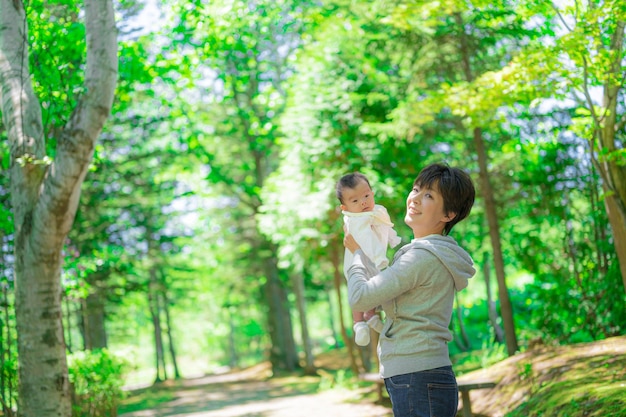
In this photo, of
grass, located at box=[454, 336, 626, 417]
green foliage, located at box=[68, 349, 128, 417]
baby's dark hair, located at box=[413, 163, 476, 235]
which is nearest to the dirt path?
grass, located at box=[454, 336, 626, 417]

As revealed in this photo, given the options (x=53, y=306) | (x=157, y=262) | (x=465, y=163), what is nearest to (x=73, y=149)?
(x=53, y=306)

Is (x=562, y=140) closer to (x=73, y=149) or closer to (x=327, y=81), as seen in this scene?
(x=327, y=81)

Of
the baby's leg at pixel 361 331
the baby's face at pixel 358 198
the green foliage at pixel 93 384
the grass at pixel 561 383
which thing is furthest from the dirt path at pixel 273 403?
the baby's face at pixel 358 198

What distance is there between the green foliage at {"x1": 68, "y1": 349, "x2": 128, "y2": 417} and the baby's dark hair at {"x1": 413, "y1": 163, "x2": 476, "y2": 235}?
303 inches

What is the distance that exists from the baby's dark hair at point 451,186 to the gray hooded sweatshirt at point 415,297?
0.45ft

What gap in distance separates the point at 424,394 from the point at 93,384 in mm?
8174

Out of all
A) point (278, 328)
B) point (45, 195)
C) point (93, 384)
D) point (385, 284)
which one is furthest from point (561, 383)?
point (278, 328)

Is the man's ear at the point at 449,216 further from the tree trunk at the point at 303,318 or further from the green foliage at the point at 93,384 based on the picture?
the tree trunk at the point at 303,318

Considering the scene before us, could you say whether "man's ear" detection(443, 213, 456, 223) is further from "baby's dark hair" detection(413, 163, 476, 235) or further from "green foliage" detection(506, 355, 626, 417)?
"green foliage" detection(506, 355, 626, 417)

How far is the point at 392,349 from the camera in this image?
8.82 feet

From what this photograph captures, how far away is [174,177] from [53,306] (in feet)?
49.7

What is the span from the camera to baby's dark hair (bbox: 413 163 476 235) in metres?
2.76

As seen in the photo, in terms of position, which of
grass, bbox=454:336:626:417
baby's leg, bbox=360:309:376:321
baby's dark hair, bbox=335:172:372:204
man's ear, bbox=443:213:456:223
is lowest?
grass, bbox=454:336:626:417

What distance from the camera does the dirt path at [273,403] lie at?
11.6 metres
